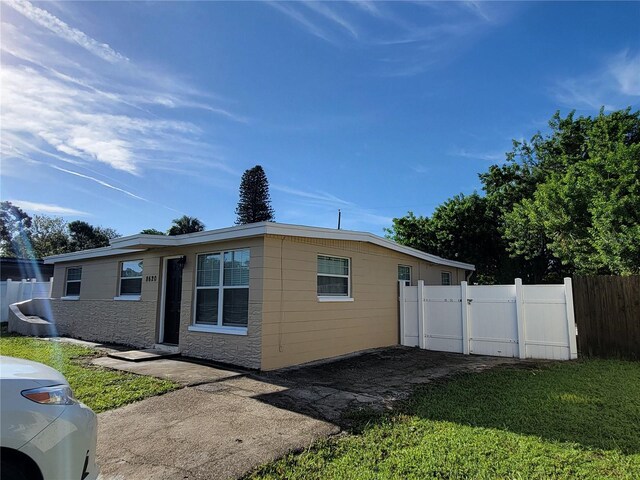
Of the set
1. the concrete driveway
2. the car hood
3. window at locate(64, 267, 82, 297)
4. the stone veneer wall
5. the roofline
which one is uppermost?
the roofline

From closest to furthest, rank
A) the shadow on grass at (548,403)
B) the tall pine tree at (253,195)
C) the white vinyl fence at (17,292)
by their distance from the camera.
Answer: the shadow on grass at (548,403), the white vinyl fence at (17,292), the tall pine tree at (253,195)

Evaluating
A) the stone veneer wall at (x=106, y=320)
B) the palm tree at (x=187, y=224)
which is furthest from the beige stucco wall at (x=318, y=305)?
the palm tree at (x=187, y=224)

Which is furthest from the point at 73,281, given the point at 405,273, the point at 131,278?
the point at 405,273

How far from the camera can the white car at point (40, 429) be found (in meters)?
2.16

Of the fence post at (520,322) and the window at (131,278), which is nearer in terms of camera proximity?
the fence post at (520,322)

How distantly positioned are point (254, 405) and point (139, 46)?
276 inches

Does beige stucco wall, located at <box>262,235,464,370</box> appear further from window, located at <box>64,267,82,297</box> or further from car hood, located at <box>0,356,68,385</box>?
window, located at <box>64,267,82,297</box>

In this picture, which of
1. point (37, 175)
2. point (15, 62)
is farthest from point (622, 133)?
point (37, 175)

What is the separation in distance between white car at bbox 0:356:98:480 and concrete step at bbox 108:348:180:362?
6252 mm

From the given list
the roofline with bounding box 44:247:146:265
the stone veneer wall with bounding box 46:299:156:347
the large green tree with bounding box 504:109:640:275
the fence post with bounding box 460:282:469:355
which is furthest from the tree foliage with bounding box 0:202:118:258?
the fence post with bounding box 460:282:469:355

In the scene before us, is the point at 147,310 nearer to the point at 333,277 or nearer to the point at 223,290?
the point at 223,290

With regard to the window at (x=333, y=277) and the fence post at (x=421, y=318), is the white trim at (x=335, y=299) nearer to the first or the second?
the window at (x=333, y=277)

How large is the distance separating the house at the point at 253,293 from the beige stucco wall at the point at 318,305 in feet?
0.07

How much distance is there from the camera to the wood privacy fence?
8836mm
